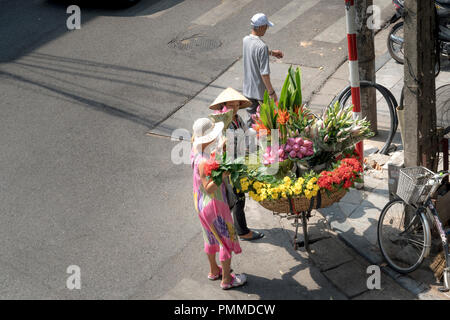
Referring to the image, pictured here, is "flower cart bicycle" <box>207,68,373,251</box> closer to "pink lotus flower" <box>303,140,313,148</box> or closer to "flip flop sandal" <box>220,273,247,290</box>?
"pink lotus flower" <box>303,140,313,148</box>

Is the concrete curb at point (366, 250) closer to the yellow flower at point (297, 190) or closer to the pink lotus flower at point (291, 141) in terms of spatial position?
the yellow flower at point (297, 190)

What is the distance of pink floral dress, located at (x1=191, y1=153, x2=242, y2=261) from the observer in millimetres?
6148

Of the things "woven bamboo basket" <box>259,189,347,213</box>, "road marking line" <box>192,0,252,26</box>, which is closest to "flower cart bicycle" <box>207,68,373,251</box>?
"woven bamboo basket" <box>259,189,347,213</box>

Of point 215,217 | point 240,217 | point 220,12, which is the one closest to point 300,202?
point 215,217

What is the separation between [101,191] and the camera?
8.39m

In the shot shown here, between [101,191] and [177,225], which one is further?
[101,191]

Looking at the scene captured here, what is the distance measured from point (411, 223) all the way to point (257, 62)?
9.87ft

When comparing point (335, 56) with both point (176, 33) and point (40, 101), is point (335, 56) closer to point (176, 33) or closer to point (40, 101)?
point (176, 33)

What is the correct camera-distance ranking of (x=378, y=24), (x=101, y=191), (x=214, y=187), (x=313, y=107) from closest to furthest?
1. (x=214, y=187)
2. (x=101, y=191)
3. (x=313, y=107)
4. (x=378, y=24)

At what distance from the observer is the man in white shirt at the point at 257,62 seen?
8117 mm

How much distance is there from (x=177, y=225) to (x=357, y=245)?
2123 millimetres

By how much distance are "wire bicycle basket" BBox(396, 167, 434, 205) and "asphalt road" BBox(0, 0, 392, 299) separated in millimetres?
2271

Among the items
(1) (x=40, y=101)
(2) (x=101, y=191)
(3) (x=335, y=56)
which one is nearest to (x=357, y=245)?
(2) (x=101, y=191)
